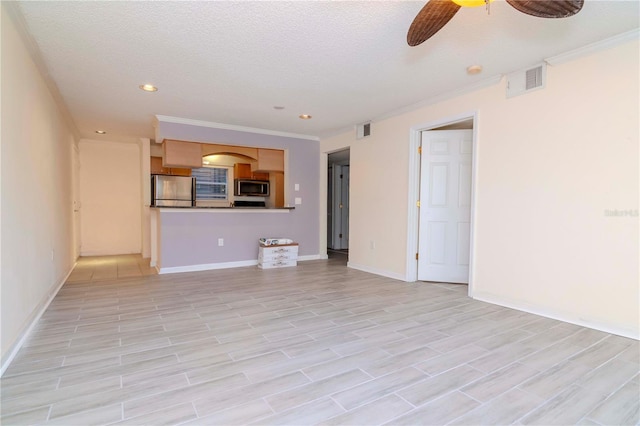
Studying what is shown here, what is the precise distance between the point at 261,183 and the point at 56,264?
4.14 m

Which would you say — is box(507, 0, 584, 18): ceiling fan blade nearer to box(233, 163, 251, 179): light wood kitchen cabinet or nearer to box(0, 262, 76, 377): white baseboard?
box(0, 262, 76, 377): white baseboard

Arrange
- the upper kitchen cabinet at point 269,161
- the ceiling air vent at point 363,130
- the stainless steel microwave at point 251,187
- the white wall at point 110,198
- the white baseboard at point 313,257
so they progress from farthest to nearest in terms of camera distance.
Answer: the stainless steel microwave at point 251,187 < the white wall at point 110,198 < the white baseboard at point 313,257 < the upper kitchen cabinet at point 269,161 < the ceiling air vent at point 363,130

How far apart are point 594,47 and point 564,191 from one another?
1.17 metres

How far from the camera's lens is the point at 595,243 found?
2.60m

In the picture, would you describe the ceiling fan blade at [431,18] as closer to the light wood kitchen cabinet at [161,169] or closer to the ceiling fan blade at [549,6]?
the ceiling fan blade at [549,6]

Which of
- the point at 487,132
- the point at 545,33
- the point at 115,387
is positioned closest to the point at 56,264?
the point at 115,387

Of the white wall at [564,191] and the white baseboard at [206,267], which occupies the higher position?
the white wall at [564,191]

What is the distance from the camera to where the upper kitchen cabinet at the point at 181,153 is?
4.78 m

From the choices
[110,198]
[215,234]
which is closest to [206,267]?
[215,234]

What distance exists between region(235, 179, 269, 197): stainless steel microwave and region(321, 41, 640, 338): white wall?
4391 mm

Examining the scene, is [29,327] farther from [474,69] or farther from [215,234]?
[474,69]

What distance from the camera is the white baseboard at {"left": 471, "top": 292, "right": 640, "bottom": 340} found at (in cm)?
245

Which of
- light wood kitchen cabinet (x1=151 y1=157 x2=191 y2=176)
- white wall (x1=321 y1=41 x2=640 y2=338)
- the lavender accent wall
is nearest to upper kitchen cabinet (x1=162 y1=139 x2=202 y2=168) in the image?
the lavender accent wall

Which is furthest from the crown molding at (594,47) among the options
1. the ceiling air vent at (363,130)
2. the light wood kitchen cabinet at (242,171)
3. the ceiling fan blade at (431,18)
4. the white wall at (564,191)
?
the light wood kitchen cabinet at (242,171)
